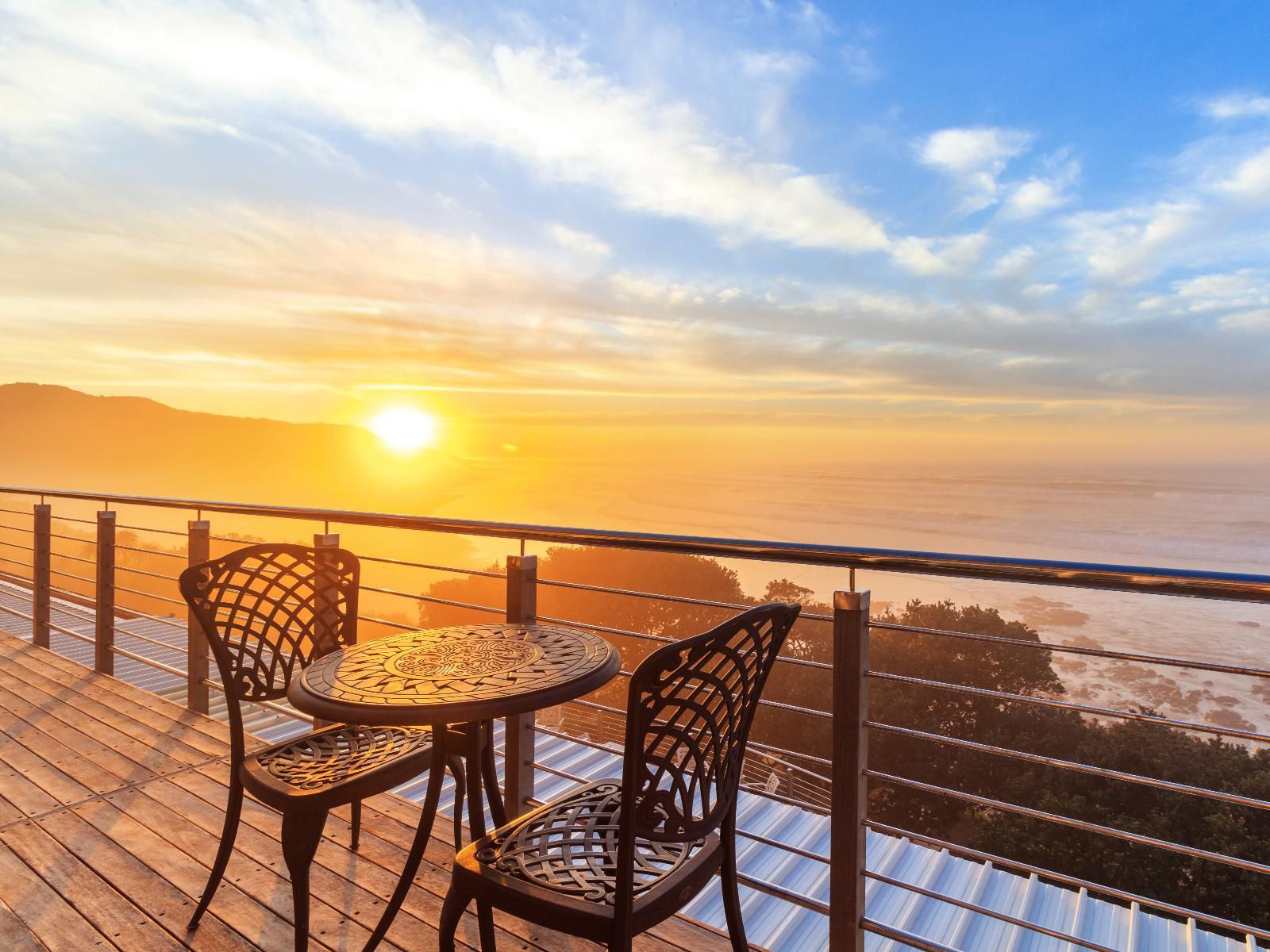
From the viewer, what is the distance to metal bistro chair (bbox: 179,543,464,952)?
184 centimetres

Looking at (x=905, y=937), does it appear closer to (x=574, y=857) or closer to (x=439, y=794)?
(x=574, y=857)

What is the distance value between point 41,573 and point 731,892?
16.9ft

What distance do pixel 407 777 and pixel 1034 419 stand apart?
45.1 m

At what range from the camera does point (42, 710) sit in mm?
3789

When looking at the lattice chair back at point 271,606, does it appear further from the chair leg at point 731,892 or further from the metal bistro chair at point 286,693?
the chair leg at point 731,892

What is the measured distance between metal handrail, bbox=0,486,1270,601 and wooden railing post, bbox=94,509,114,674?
2.18 metres

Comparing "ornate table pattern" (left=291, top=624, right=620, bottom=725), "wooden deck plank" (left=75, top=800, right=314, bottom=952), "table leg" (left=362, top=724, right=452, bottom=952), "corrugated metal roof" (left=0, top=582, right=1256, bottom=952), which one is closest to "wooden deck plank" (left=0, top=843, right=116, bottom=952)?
"wooden deck plank" (left=75, top=800, right=314, bottom=952)

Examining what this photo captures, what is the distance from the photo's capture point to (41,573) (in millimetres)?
4750

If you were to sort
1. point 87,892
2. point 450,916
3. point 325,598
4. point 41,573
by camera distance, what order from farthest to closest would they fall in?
point 41,573 < point 325,598 < point 87,892 < point 450,916

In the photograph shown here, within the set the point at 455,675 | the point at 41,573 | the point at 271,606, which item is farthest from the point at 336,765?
the point at 41,573

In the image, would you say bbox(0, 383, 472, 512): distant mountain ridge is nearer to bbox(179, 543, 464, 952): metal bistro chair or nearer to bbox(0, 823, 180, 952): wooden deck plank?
bbox(0, 823, 180, 952): wooden deck plank

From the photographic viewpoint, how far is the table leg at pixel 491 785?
197 centimetres

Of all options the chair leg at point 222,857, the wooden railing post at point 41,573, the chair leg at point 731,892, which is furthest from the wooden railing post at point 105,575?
the chair leg at point 731,892

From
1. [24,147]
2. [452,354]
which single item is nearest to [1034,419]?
[452,354]
